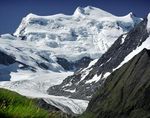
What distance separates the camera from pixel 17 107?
12.0 m

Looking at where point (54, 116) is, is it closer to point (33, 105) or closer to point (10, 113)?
point (33, 105)

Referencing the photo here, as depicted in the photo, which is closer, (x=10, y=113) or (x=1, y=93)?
(x=10, y=113)

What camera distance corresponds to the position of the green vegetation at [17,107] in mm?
11562

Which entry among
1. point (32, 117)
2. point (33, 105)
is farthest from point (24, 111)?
point (33, 105)

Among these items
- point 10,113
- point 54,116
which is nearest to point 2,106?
point 10,113

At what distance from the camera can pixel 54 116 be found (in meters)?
12.7

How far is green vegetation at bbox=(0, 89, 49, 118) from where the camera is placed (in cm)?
1156

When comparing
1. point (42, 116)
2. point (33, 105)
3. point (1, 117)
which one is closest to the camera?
point (1, 117)

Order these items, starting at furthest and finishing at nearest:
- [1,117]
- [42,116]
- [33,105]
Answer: [33,105], [42,116], [1,117]

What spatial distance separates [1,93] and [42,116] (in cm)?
136

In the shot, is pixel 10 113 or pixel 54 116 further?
pixel 54 116

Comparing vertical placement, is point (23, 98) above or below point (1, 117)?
above

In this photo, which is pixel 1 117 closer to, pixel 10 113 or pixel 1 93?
pixel 10 113

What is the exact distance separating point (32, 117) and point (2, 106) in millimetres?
683
